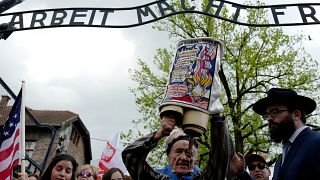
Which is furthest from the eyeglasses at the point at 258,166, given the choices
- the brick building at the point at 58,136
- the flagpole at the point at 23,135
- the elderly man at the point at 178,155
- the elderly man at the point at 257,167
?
the brick building at the point at 58,136

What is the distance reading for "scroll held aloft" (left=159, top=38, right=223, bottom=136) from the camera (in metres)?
2.26

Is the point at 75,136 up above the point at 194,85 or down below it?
above

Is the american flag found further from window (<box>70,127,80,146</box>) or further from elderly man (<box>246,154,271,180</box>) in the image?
window (<box>70,127,80,146</box>)

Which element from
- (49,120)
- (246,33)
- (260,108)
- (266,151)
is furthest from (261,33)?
(49,120)

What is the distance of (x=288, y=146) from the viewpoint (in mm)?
2789

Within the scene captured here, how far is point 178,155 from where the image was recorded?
8.94 ft

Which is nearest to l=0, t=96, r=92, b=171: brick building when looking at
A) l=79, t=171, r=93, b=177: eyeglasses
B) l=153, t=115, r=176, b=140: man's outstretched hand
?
l=79, t=171, r=93, b=177: eyeglasses

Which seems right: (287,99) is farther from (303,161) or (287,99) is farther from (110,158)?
(110,158)

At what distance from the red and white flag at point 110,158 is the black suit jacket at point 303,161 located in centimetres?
599

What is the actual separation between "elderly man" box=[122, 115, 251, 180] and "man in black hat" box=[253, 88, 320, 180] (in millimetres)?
391

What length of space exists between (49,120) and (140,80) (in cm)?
1770

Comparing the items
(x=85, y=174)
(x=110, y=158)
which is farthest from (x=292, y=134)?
(x=110, y=158)

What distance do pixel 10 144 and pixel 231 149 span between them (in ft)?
10.6

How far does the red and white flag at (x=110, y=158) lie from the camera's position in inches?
334
